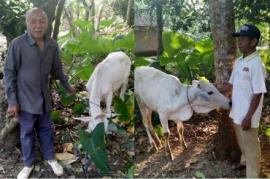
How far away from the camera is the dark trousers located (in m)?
3.25

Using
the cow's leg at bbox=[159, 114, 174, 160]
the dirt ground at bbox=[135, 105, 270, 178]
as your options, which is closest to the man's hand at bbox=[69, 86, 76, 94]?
the dirt ground at bbox=[135, 105, 270, 178]

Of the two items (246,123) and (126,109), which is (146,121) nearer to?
(126,109)

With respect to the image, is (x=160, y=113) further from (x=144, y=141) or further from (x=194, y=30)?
(x=194, y=30)

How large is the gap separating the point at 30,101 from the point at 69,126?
543mm

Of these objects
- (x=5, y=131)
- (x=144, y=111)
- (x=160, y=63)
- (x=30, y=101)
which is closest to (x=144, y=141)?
(x=144, y=111)

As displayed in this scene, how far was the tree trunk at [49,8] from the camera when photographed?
3490mm

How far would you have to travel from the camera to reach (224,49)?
307 cm

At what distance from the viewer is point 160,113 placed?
322 cm

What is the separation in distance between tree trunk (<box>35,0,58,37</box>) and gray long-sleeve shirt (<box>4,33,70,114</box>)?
0.31 metres

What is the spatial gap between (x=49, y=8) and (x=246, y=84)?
1607 millimetres

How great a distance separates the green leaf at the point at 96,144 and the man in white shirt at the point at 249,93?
902 millimetres

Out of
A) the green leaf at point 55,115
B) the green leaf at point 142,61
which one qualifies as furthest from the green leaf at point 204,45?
the green leaf at point 55,115

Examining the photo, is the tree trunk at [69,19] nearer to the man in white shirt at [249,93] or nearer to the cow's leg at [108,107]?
the cow's leg at [108,107]

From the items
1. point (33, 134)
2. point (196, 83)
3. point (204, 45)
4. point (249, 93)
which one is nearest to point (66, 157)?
point (33, 134)
